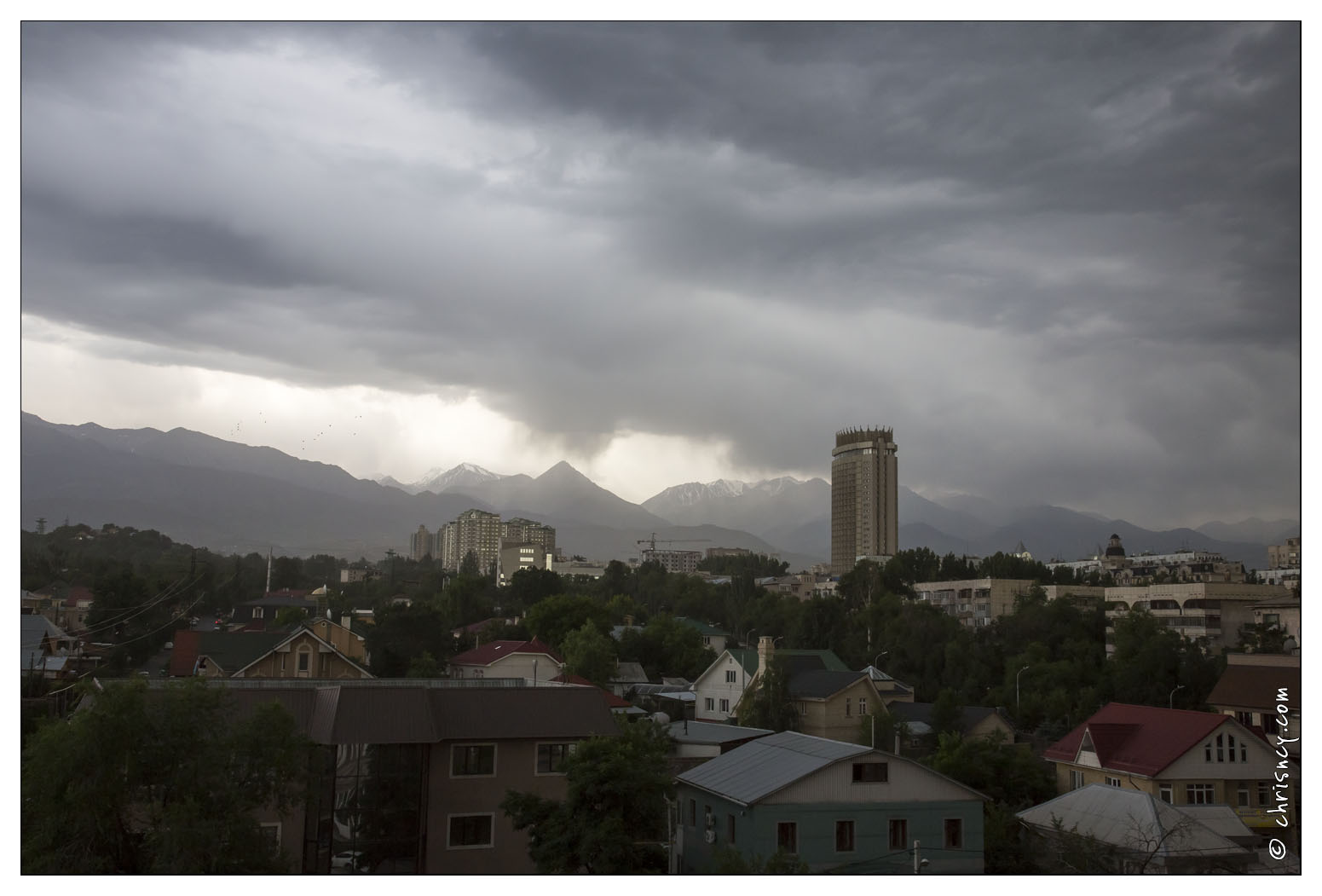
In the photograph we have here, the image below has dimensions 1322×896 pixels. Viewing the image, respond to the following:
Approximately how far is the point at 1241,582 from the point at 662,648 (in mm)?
24529

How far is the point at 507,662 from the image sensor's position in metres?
36.7

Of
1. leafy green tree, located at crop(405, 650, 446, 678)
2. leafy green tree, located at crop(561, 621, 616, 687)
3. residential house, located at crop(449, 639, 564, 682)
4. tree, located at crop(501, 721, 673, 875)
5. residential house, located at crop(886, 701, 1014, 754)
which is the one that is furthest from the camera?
leafy green tree, located at crop(561, 621, 616, 687)

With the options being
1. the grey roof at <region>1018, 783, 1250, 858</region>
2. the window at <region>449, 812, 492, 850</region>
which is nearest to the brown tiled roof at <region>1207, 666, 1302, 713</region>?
the grey roof at <region>1018, 783, 1250, 858</region>

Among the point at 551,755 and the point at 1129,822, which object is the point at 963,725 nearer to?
the point at 1129,822

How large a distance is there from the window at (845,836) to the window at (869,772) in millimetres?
607

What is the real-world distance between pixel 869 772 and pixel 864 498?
141 m

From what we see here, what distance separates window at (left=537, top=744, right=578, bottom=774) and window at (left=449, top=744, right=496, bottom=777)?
0.70 m

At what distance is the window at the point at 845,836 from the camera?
Answer: 1382 centimetres

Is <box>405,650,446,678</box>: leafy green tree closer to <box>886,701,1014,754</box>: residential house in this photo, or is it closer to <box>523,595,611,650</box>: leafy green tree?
<box>523,595,611,650</box>: leafy green tree

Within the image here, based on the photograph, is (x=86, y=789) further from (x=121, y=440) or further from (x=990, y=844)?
(x=121, y=440)

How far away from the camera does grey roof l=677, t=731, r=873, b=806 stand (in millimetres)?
14016

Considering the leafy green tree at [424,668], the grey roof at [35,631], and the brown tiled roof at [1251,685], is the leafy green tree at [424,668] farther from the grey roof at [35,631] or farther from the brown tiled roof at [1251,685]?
the brown tiled roof at [1251,685]

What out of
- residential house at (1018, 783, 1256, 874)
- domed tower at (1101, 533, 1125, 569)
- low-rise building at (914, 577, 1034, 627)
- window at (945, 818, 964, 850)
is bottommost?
residential house at (1018, 783, 1256, 874)

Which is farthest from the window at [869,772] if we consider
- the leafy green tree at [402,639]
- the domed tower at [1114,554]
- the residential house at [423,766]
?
the domed tower at [1114,554]
